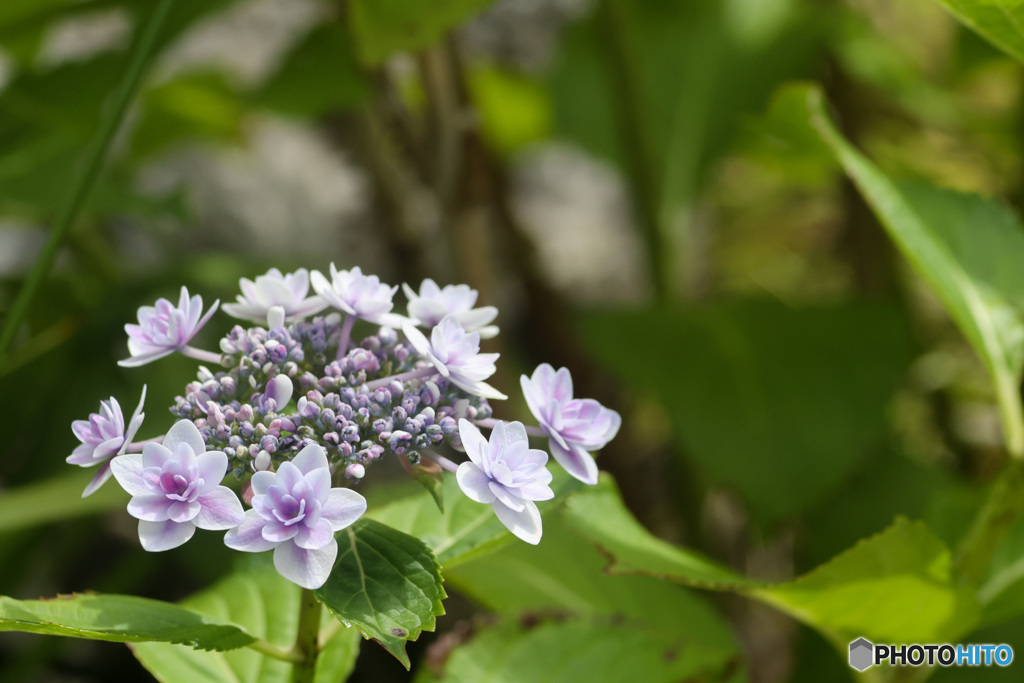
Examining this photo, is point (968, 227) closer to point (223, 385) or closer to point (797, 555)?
point (797, 555)

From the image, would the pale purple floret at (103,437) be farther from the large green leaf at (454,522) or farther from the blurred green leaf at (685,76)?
the blurred green leaf at (685,76)

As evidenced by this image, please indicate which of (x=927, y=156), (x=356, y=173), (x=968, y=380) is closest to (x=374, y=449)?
(x=356, y=173)

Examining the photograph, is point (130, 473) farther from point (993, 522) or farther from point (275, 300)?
point (993, 522)

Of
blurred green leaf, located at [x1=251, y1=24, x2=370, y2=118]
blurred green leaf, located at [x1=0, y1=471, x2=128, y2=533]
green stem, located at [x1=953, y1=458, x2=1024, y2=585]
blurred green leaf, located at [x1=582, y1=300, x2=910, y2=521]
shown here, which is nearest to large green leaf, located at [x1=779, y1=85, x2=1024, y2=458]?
green stem, located at [x1=953, y1=458, x2=1024, y2=585]

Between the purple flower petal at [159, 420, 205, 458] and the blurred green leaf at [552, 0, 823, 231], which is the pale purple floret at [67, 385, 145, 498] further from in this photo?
the blurred green leaf at [552, 0, 823, 231]

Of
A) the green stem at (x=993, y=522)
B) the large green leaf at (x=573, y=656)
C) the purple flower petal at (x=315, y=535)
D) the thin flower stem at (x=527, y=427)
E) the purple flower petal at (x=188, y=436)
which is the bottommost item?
the large green leaf at (x=573, y=656)

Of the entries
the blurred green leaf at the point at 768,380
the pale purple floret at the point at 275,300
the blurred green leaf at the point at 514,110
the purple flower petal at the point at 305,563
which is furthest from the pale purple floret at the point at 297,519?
the blurred green leaf at the point at 514,110
